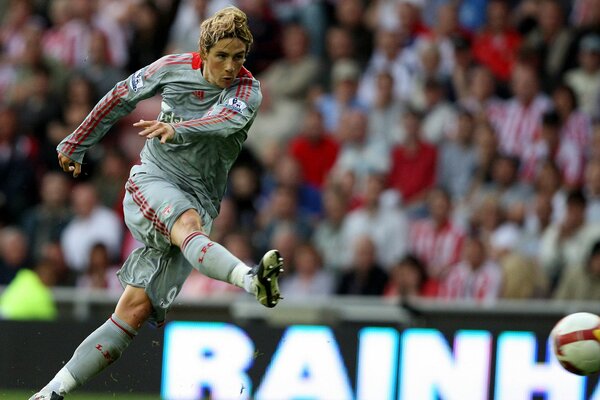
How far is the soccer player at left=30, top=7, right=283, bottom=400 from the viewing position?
25.2ft

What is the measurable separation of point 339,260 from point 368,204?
622 millimetres

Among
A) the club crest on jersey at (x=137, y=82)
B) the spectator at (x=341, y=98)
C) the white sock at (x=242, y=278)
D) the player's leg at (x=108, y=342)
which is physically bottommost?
the player's leg at (x=108, y=342)

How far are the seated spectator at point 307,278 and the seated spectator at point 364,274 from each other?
0.52ft

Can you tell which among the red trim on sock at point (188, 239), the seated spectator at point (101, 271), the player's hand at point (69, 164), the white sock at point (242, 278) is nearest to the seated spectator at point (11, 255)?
the seated spectator at point (101, 271)

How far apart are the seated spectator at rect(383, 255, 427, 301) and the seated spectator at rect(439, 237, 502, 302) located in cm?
22

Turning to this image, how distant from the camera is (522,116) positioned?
13828mm

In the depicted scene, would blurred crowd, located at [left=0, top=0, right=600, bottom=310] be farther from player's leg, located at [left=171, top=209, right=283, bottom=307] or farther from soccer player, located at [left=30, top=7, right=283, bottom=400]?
player's leg, located at [left=171, top=209, right=283, bottom=307]

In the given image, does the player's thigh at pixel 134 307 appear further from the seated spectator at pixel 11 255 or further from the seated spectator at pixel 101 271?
the seated spectator at pixel 11 255

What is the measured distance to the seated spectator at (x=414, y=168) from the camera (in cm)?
1386

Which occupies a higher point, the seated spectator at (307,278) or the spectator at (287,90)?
the spectator at (287,90)

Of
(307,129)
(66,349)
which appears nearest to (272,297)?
(66,349)

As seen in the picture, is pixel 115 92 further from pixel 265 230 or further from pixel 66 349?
pixel 265 230

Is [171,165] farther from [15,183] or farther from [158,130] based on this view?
[15,183]

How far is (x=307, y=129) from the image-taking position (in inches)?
566
